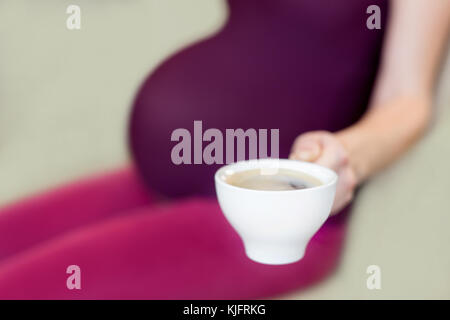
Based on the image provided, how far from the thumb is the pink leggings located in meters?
0.07

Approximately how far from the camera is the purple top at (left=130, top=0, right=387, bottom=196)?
36cm

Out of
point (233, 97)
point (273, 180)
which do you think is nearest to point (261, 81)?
point (233, 97)

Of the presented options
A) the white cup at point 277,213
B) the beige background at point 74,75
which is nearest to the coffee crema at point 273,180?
the white cup at point 277,213

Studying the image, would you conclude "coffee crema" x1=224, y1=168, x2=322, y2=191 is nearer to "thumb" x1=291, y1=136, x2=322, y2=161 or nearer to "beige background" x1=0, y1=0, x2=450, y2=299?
"thumb" x1=291, y1=136, x2=322, y2=161

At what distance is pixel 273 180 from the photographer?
25 centimetres

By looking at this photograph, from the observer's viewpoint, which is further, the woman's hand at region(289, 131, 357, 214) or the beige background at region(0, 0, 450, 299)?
the beige background at region(0, 0, 450, 299)

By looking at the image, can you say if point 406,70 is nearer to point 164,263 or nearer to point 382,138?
point 382,138

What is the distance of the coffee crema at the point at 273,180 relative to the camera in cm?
25

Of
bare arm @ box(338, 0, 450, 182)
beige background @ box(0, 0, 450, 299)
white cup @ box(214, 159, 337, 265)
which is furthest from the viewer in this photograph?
beige background @ box(0, 0, 450, 299)

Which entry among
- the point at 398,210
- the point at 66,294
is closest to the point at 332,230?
the point at 398,210

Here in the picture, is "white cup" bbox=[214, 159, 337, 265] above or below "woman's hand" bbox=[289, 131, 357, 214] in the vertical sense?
below

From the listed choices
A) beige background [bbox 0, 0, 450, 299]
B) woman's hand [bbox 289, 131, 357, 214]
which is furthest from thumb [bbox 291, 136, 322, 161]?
beige background [bbox 0, 0, 450, 299]

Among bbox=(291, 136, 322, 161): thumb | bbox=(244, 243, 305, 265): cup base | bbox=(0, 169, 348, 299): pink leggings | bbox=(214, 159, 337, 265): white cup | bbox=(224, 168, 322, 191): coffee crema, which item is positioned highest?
bbox=(291, 136, 322, 161): thumb
